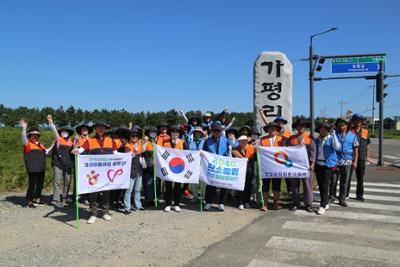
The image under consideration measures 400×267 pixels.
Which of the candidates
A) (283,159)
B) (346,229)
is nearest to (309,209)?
(283,159)

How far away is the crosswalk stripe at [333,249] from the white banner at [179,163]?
264 cm

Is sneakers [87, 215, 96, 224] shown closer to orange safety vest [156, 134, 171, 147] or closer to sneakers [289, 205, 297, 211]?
orange safety vest [156, 134, 171, 147]

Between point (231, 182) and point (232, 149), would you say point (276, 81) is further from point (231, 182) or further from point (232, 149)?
point (231, 182)

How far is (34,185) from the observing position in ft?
26.8

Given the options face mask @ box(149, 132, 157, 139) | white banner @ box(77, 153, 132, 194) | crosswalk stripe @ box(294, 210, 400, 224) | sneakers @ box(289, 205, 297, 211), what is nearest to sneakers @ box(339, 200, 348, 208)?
crosswalk stripe @ box(294, 210, 400, 224)

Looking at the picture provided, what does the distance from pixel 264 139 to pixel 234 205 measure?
5.75 feet

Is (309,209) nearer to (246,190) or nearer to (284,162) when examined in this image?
(284,162)

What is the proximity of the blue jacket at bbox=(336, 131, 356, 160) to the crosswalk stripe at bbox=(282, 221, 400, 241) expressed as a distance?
6.69ft

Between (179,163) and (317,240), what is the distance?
339cm

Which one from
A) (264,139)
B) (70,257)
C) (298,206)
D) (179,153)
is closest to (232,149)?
(264,139)

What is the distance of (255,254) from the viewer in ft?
16.6

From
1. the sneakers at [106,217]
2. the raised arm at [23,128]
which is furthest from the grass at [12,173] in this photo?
the sneakers at [106,217]

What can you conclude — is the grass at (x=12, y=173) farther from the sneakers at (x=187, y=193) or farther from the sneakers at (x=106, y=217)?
the sneakers at (x=106, y=217)

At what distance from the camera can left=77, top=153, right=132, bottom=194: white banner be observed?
21.6 feet
